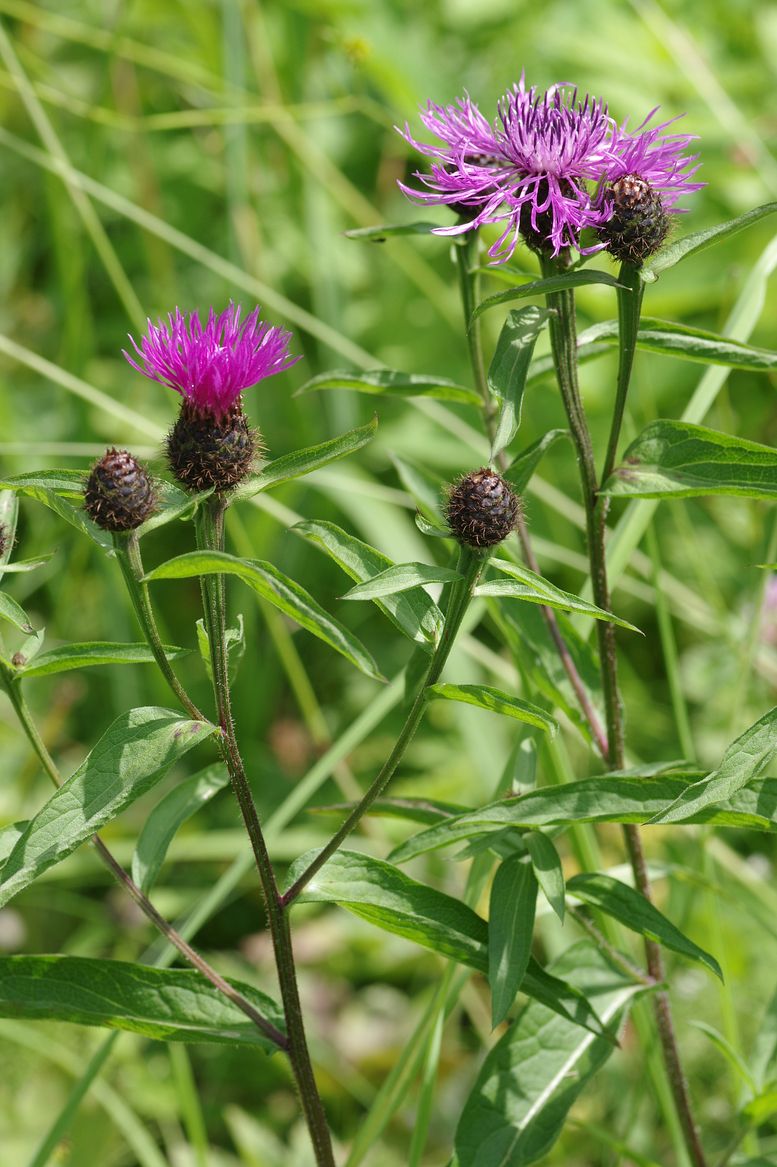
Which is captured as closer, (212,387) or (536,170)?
(212,387)

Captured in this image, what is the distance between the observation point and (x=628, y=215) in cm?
91

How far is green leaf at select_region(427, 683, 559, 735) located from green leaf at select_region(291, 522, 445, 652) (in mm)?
53

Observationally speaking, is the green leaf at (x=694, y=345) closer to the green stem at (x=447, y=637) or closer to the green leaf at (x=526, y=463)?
the green leaf at (x=526, y=463)

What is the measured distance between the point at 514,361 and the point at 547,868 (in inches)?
16.0

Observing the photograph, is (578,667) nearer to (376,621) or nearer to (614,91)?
(376,621)

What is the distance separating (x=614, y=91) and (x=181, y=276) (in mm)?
1189

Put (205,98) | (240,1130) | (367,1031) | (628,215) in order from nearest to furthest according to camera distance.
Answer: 1. (628,215)
2. (240,1130)
3. (367,1031)
4. (205,98)

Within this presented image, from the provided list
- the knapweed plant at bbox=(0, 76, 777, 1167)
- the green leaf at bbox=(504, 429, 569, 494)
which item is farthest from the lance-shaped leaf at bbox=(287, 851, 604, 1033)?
the green leaf at bbox=(504, 429, 569, 494)

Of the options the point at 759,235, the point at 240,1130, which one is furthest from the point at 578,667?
the point at 759,235

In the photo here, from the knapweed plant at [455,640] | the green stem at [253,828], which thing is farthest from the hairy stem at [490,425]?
the green stem at [253,828]

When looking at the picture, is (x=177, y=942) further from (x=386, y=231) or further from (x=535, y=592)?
(x=386, y=231)

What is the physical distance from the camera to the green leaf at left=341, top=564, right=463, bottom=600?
30.7 inches

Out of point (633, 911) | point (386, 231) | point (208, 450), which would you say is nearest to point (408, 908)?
point (633, 911)

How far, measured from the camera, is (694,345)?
1.00 meters
